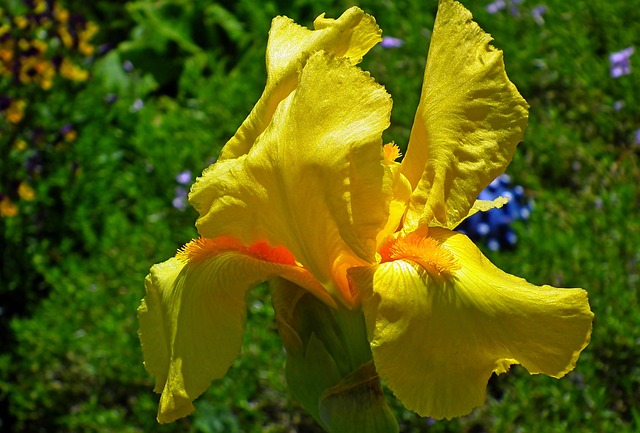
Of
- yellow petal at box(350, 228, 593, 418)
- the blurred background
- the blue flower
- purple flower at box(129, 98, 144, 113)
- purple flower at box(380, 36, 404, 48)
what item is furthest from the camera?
purple flower at box(129, 98, 144, 113)

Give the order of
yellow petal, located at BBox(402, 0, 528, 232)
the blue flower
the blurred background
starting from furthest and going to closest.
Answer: the blue flower < the blurred background < yellow petal, located at BBox(402, 0, 528, 232)

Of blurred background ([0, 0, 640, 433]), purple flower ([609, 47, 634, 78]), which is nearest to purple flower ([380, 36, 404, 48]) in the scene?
blurred background ([0, 0, 640, 433])

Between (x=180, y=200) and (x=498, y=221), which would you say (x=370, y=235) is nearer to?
(x=498, y=221)

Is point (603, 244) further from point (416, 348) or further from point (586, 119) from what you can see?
point (416, 348)

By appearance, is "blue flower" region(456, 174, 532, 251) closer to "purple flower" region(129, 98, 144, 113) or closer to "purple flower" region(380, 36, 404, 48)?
"purple flower" region(380, 36, 404, 48)

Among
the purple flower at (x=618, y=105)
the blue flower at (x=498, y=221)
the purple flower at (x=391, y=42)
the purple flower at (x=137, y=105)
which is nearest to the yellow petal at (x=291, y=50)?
the blue flower at (x=498, y=221)

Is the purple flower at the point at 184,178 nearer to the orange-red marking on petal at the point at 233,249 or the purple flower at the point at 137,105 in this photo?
the purple flower at the point at 137,105
